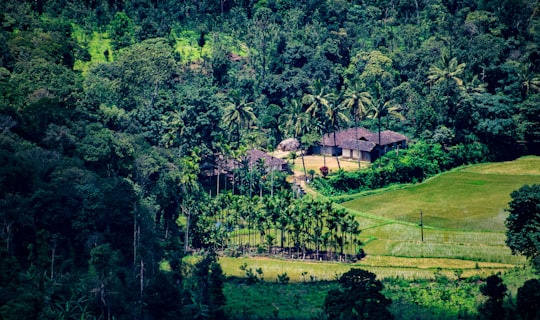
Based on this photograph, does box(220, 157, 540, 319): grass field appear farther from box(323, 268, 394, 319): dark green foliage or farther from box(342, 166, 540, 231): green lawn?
box(323, 268, 394, 319): dark green foliage

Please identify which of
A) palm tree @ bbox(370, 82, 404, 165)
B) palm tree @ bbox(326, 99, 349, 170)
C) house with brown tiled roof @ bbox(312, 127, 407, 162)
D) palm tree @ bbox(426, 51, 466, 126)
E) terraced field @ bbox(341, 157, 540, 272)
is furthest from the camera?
palm tree @ bbox(370, 82, 404, 165)

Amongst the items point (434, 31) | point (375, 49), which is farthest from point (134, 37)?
point (434, 31)

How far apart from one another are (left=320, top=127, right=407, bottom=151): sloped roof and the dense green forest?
7.83ft

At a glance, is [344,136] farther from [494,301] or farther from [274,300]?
[494,301]

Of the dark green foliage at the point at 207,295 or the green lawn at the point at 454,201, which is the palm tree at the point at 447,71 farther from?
the dark green foliage at the point at 207,295

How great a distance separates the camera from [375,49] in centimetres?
11362

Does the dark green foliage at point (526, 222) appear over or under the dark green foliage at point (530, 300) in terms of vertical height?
over

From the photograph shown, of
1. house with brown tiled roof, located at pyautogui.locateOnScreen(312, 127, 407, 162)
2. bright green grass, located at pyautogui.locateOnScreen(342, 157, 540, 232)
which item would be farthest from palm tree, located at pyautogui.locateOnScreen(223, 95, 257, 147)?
bright green grass, located at pyautogui.locateOnScreen(342, 157, 540, 232)

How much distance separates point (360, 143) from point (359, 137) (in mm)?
1447

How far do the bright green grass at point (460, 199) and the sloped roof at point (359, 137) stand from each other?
876cm

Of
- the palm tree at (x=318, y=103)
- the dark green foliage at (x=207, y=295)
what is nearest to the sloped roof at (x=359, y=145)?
the palm tree at (x=318, y=103)

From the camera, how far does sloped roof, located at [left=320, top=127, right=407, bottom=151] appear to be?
9150cm

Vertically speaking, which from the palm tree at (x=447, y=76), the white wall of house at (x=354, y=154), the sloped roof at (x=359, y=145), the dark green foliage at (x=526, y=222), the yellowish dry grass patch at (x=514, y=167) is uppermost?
the palm tree at (x=447, y=76)

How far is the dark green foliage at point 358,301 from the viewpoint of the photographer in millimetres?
40156
